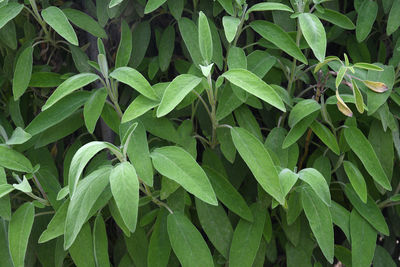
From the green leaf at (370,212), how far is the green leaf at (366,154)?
0.26ft

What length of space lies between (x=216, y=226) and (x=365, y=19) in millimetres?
506

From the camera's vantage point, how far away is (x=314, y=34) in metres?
0.84

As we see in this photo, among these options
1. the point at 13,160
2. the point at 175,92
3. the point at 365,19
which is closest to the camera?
the point at 175,92

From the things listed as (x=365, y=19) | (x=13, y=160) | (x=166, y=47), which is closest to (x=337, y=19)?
(x=365, y=19)

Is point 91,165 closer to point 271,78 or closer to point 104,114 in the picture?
point 104,114

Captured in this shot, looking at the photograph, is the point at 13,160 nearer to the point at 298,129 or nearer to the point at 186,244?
the point at 186,244

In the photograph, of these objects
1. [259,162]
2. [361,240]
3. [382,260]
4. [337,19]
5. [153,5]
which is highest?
[153,5]

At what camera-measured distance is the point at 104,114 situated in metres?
0.94

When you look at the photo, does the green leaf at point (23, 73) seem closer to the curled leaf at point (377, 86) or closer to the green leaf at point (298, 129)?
the green leaf at point (298, 129)

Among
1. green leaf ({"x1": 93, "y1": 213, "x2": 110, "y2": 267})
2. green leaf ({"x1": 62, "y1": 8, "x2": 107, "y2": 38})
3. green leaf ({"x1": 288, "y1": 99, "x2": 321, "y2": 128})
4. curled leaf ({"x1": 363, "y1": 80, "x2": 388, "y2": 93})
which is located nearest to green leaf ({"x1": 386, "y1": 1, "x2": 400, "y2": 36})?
curled leaf ({"x1": 363, "y1": 80, "x2": 388, "y2": 93})

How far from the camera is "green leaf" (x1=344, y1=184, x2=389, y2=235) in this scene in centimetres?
93

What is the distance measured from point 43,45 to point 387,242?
0.94 meters

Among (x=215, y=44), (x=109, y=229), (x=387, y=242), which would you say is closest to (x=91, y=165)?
(x=109, y=229)

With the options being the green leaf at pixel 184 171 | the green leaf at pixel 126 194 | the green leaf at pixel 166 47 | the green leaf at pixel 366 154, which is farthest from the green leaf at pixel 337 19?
the green leaf at pixel 126 194
